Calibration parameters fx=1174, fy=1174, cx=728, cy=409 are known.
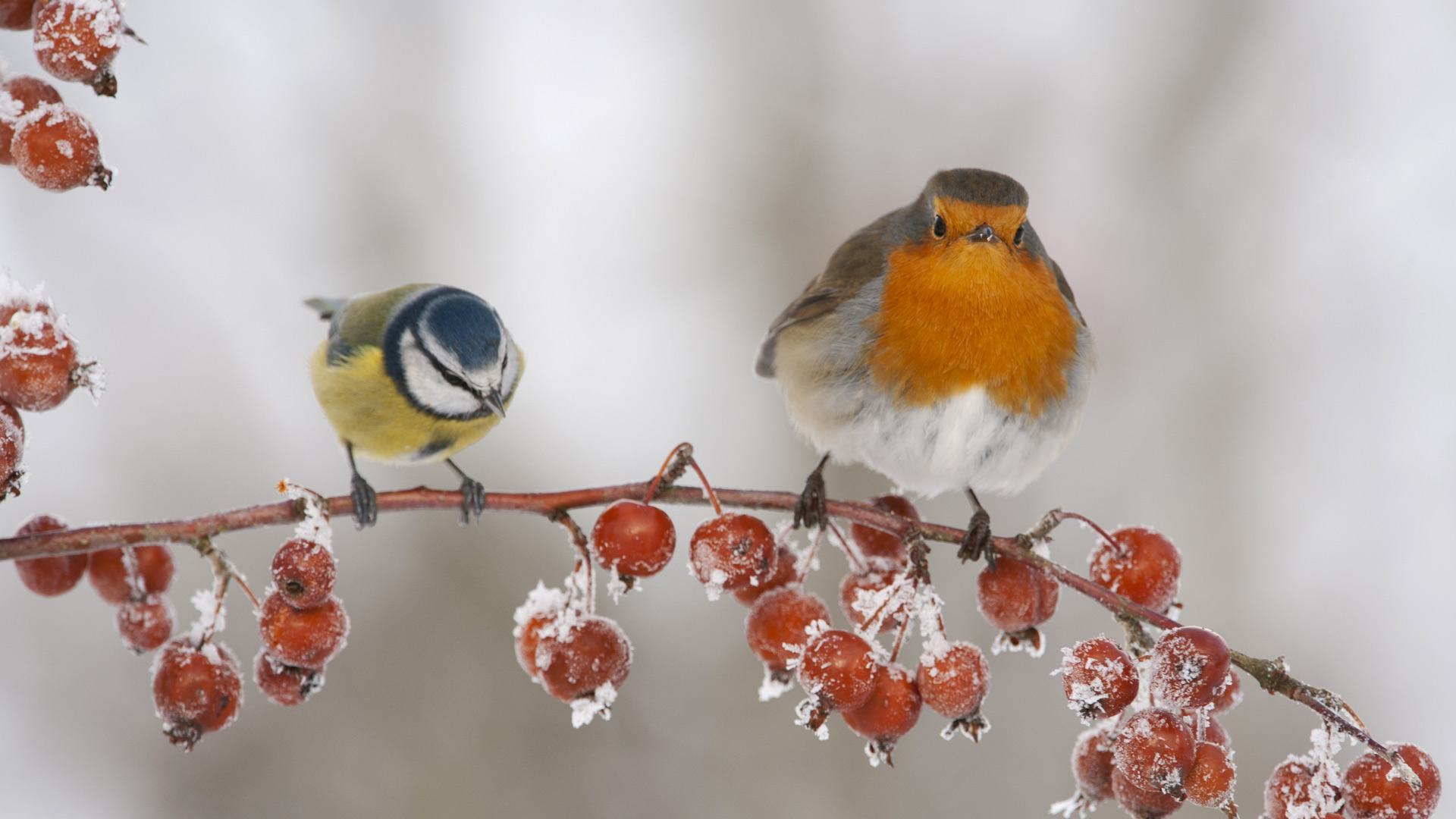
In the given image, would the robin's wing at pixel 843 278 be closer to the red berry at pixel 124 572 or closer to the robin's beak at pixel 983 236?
the robin's beak at pixel 983 236

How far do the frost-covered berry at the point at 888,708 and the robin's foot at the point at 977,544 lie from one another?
23 centimetres

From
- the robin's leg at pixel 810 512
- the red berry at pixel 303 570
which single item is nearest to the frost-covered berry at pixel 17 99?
the red berry at pixel 303 570

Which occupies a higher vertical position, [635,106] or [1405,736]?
[635,106]

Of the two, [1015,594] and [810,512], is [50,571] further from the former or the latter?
[1015,594]

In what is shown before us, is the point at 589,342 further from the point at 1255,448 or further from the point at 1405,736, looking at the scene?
the point at 1405,736

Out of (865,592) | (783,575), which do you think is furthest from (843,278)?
(865,592)

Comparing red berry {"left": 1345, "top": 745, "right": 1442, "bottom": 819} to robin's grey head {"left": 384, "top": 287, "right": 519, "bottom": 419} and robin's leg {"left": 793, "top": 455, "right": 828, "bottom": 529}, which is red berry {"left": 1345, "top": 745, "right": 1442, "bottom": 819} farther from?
robin's grey head {"left": 384, "top": 287, "right": 519, "bottom": 419}

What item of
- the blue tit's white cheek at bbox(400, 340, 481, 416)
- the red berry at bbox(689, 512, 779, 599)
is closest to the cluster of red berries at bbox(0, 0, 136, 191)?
the red berry at bbox(689, 512, 779, 599)

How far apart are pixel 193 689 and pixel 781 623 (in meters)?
0.83

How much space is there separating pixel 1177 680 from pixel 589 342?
3.74 m

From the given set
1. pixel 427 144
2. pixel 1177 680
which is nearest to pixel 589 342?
pixel 427 144

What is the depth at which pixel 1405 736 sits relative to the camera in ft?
14.4

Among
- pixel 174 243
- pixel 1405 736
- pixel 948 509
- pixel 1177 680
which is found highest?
pixel 1177 680

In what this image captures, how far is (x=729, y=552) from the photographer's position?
5.24 ft
